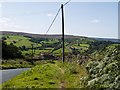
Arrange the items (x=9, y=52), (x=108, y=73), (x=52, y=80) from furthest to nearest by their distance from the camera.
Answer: (x=9, y=52) < (x=52, y=80) < (x=108, y=73)

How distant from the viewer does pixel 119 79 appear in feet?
37.2

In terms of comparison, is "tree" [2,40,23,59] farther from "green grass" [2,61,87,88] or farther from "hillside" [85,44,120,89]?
"hillside" [85,44,120,89]

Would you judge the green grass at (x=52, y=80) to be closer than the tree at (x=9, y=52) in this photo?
Yes

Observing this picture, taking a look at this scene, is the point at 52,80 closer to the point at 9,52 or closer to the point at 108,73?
the point at 108,73

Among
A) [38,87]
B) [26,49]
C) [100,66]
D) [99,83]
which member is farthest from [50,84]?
[26,49]

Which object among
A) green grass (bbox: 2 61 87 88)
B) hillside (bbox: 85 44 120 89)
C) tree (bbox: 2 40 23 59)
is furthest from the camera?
tree (bbox: 2 40 23 59)

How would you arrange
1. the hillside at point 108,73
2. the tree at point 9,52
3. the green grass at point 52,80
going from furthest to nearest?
the tree at point 9,52 → the green grass at point 52,80 → the hillside at point 108,73

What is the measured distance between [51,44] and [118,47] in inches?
4174

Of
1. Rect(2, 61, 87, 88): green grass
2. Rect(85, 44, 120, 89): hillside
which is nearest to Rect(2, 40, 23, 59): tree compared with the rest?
Rect(2, 61, 87, 88): green grass

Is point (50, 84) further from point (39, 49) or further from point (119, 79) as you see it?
point (39, 49)

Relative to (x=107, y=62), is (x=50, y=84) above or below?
below


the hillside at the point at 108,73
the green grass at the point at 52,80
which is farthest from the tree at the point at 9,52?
the hillside at the point at 108,73

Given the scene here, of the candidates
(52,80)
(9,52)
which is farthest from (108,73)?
(9,52)

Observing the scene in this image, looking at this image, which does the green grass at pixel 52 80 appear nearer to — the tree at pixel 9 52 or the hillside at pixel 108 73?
the hillside at pixel 108 73
